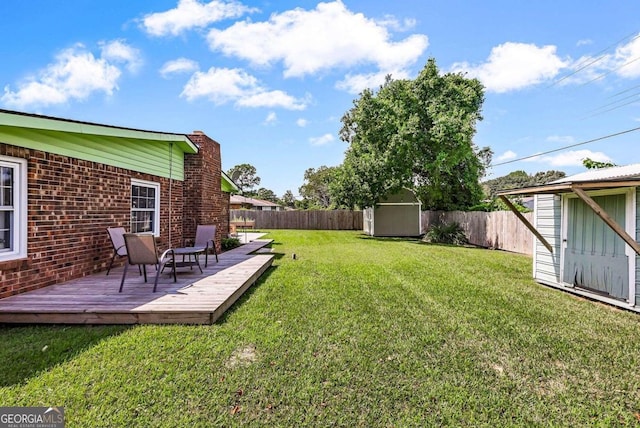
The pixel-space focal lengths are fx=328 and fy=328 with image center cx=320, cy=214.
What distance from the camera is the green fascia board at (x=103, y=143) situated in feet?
15.0

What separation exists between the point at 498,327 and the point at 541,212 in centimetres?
412

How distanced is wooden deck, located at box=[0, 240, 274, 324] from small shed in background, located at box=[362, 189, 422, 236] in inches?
628

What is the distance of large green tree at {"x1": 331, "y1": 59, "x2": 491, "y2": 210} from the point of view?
15.6m

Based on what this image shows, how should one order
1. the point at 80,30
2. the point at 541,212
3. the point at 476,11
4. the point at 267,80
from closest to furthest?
the point at 541,212
the point at 80,30
the point at 476,11
the point at 267,80

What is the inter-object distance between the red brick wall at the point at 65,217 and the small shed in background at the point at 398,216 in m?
16.1

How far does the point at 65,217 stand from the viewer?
17.9 ft

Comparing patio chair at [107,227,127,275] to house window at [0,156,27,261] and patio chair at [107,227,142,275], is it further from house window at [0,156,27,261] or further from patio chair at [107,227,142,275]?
house window at [0,156,27,261]

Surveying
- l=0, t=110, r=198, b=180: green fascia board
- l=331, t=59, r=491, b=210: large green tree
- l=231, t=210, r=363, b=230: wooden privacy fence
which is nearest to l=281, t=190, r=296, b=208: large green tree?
l=231, t=210, r=363, b=230: wooden privacy fence

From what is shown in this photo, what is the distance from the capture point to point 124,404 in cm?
238

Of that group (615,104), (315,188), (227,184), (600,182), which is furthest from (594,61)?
(315,188)

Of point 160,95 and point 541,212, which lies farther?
point 160,95

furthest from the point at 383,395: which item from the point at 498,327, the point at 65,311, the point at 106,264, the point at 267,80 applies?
the point at 267,80

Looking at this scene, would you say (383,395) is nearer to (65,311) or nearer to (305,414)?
(305,414)

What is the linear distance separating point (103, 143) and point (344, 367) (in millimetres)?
6271
